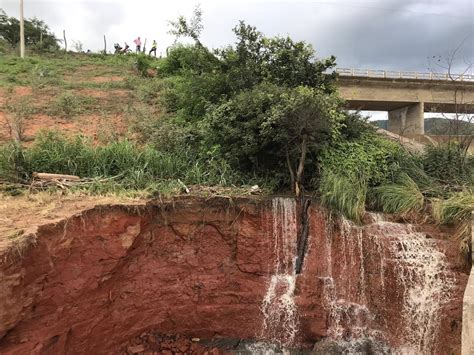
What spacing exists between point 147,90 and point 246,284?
10.1 meters

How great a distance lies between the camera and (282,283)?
7965 mm

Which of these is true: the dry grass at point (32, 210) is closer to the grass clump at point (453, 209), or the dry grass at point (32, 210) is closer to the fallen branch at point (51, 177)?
the fallen branch at point (51, 177)

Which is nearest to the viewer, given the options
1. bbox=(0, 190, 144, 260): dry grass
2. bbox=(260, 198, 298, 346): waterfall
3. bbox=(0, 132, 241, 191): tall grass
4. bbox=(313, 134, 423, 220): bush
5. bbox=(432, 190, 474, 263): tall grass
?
bbox=(0, 190, 144, 260): dry grass

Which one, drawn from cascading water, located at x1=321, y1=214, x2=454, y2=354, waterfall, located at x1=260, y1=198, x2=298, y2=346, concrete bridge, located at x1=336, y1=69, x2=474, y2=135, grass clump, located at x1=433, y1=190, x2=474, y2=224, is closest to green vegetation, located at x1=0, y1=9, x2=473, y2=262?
grass clump, located at x1=433, y1=190, x2=474, y2=224

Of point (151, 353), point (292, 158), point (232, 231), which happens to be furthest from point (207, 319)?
point (292, 158)

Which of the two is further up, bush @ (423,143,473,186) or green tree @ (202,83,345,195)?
green tree @ (202,83,345,195)

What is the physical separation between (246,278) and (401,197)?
345 centimetres

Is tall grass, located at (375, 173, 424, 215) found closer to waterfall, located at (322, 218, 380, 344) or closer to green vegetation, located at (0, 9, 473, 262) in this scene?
green vegetation, located at (0, 9, 473, 262)

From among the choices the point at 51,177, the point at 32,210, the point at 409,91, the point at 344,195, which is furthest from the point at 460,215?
the point at 409,91

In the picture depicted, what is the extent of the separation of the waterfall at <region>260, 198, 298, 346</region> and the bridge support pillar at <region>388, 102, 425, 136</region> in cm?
1784

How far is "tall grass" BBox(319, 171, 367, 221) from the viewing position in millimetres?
8031

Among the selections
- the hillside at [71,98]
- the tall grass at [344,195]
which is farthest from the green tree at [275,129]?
the hillside at [71,98]

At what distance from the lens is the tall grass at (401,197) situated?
27.0ft

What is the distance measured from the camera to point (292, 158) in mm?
9227
